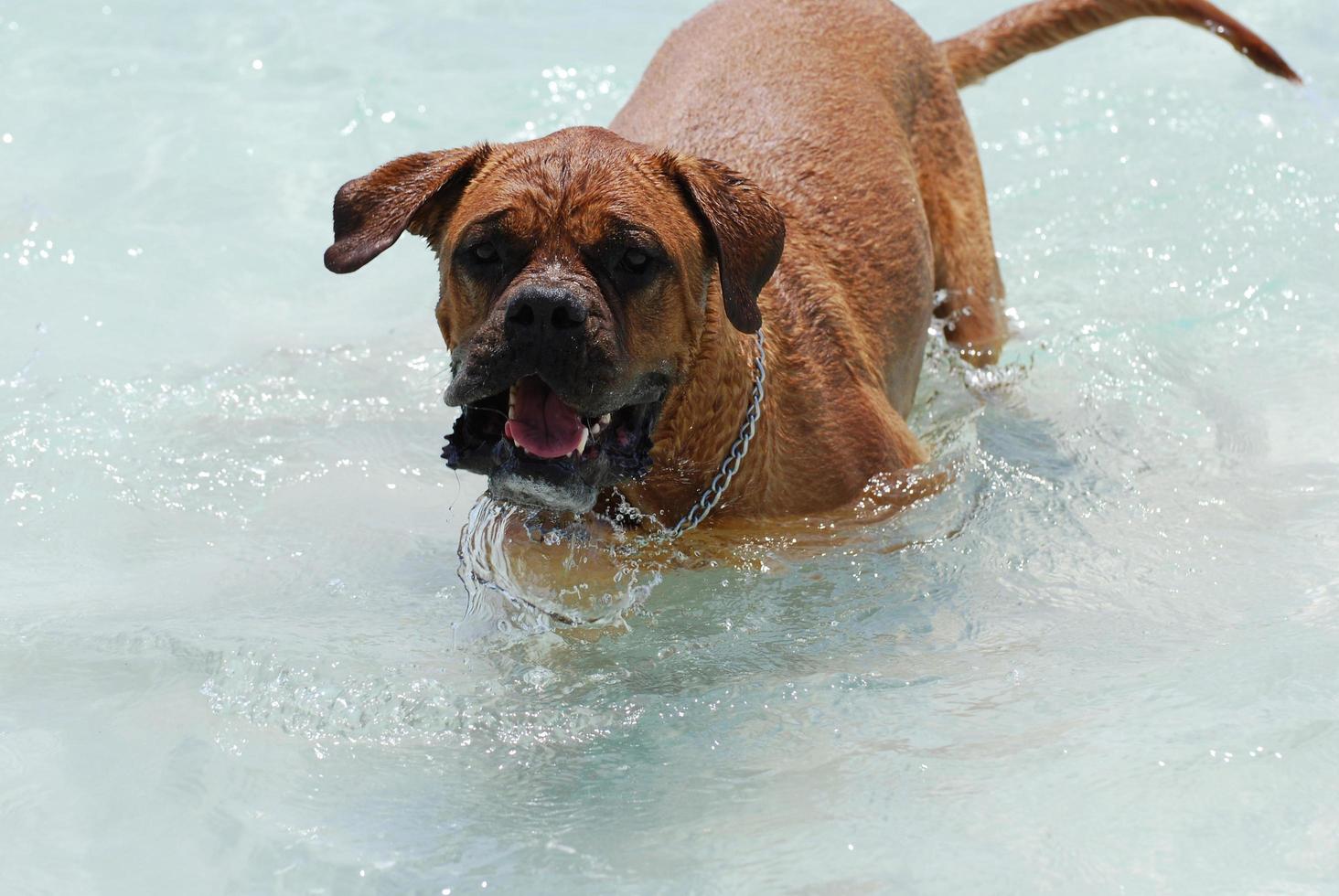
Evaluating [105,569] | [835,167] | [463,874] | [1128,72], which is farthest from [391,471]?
[1128,72]

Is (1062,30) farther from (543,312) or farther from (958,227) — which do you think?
(543,312)

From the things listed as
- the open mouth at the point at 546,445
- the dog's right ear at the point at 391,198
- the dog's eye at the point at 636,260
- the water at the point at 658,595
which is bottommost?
the water at the point at 658,595

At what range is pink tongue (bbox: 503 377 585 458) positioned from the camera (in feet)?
13.2

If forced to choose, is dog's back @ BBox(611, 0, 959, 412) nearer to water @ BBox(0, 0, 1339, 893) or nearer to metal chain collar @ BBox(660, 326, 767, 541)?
metal chain collar @ BBox(660, 326, 767, 541)

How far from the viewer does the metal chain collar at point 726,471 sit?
4457 millimetres

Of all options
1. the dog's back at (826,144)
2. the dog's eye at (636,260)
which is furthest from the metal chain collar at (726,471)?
the dog's eye at (636,260)

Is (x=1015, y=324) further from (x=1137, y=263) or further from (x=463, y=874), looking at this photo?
(x=463, y=874)

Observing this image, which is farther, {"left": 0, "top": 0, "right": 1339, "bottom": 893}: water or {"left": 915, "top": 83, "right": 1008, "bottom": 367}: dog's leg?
{"left": 915, "top": 83, "right": 1008, "bottom": 367}: dog's leg

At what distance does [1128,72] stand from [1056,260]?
274cm

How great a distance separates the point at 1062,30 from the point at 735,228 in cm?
311

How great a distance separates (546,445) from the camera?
13.2 ft

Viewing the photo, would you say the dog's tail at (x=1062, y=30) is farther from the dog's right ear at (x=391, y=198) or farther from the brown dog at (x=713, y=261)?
the dog's right ear at (x=391, y=198)

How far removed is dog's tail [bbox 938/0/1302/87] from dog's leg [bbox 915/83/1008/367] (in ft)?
1.25


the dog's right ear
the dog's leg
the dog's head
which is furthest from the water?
the dog's right ear
